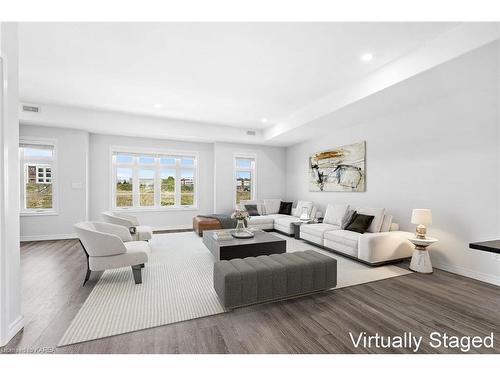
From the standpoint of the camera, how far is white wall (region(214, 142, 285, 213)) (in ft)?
23.7

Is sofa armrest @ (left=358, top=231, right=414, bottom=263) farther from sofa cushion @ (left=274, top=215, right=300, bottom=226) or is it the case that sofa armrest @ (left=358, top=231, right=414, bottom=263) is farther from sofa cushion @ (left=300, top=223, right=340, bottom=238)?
sofa cushion @ (left=274, top=215, right=300, bottom=226)

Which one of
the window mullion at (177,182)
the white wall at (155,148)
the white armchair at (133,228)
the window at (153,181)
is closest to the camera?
the white armchair at (133,228)

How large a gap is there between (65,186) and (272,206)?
5.66 meters

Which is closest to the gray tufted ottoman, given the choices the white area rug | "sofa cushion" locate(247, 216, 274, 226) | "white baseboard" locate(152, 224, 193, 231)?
the white area rug

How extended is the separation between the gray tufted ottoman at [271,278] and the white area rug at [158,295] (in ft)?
0.84

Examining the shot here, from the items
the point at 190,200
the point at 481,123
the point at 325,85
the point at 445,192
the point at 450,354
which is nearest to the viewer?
the point at 450,354

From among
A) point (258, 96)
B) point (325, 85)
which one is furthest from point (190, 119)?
A: point (325, 85)

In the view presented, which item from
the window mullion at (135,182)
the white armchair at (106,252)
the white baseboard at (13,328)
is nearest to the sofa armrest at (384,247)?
the white armchair at (106,252)

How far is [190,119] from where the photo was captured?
615 cm

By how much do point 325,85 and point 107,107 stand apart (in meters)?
4.83

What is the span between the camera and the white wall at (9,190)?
1771mm

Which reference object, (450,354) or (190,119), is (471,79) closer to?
A: (450,354)

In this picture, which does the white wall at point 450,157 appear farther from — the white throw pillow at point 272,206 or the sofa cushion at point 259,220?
the white throw pillow at point 272,206

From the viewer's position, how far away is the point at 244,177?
25.5 feet
